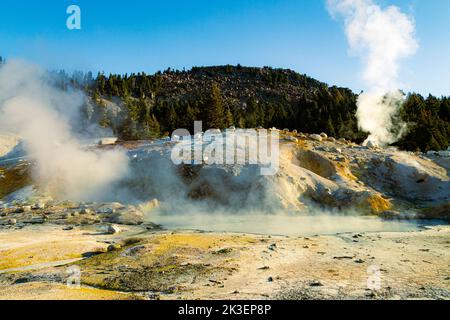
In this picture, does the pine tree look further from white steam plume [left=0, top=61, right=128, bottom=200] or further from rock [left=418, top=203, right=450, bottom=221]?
rock [left=418, top=203, right=450, bottom=221]

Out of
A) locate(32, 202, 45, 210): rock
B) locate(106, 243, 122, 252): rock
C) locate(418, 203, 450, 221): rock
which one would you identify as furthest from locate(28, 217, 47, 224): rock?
locate(418, 203, 450, 221): rock

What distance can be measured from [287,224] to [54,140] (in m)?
23.8

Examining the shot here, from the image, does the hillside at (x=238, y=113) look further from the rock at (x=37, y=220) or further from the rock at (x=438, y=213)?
the rock at (x=438, y=213)

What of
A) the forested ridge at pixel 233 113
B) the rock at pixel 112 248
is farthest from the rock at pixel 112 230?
the forested ridge at pixel 233 113

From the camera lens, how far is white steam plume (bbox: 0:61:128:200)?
92.1ft

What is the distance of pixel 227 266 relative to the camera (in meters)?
12.3

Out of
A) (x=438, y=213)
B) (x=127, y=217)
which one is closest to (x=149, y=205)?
(x=127, y=217)

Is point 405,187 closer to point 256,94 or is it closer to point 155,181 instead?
point 155,181

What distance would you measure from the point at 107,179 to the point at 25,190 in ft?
17.2

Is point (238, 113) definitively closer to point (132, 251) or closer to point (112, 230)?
A: point (112, 230)

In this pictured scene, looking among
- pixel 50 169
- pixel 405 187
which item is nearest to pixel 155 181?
pixel 50 169

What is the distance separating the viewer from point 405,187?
30.7 metres

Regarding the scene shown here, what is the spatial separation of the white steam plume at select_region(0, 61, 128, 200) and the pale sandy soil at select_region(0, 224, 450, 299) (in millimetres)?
10449
